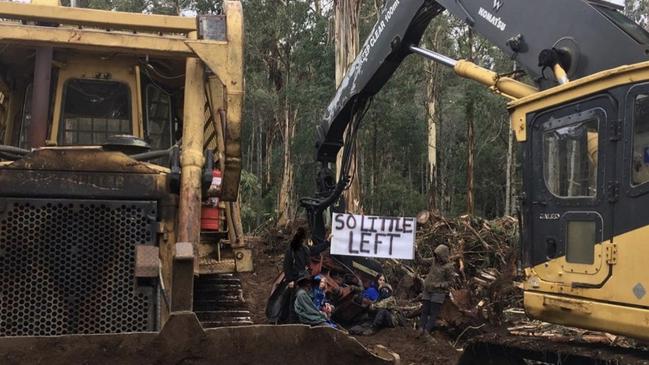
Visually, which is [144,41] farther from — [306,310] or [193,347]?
[306,310]

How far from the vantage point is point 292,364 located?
330 cm

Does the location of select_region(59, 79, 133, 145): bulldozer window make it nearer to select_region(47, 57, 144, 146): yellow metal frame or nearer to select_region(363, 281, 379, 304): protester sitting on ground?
select_region(47, 57, 144, 146): yellow metal frame

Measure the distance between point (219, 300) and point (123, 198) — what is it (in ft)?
6.09

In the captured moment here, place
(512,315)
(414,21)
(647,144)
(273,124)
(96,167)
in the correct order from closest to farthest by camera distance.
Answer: (96,167)
(647,144)
(414,21)
(512,315)
(273,124)

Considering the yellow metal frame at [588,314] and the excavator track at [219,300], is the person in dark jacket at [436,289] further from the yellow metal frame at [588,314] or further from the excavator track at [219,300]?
the excavator track at [219,300]

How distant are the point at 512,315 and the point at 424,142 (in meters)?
27.5

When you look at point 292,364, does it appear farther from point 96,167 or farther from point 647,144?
point 647,144

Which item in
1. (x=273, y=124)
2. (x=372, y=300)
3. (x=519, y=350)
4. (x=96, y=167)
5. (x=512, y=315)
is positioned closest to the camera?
(x=96, y=167)

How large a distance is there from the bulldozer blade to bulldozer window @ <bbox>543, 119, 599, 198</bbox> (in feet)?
9.24

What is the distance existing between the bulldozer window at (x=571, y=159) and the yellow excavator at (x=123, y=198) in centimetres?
263

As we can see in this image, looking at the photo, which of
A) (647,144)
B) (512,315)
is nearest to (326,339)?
(647,144)

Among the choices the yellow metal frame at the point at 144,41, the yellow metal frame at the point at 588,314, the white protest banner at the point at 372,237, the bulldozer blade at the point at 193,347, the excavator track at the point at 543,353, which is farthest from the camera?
the white protest banner at the point at 372,237

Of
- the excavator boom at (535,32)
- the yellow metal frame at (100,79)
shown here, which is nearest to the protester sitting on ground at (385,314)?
the excavator boom at (535,32)

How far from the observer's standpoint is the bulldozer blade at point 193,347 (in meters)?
3.05
